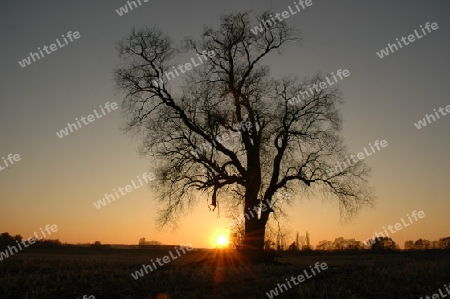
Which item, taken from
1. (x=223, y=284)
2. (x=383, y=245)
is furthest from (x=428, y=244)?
(x=223, y=284)

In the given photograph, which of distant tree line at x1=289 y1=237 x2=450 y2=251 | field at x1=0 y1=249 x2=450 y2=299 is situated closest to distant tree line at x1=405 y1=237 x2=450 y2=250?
distant tree line at x1=289 y1=237 x2=450 y2=251

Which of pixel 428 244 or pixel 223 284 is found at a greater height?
pixel 223 284

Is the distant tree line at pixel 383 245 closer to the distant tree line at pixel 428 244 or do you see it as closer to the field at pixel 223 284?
the distant tree line at pixel 428 244

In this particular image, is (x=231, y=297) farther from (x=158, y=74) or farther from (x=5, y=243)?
(x=5, y=243)

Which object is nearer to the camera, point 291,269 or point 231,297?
point 231,297

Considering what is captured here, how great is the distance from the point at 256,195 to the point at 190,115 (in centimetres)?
542

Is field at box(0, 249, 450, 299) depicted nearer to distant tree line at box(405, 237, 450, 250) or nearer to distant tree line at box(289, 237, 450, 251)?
distant tree line at box(289, 237, 450, 251)

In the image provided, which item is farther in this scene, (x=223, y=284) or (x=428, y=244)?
(x=428, y=244)

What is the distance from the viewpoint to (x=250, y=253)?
21484 millimetres

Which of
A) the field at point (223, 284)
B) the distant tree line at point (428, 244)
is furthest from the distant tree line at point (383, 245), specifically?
the field at point (223, 284)

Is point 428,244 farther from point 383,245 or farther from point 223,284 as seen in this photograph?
point 223,284

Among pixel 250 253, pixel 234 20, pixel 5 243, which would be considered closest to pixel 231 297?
pixel 250 253

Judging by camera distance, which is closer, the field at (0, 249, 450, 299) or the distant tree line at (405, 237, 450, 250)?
the field at (0, 249, 450, 299)

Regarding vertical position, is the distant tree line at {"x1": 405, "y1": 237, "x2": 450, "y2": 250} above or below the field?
below
